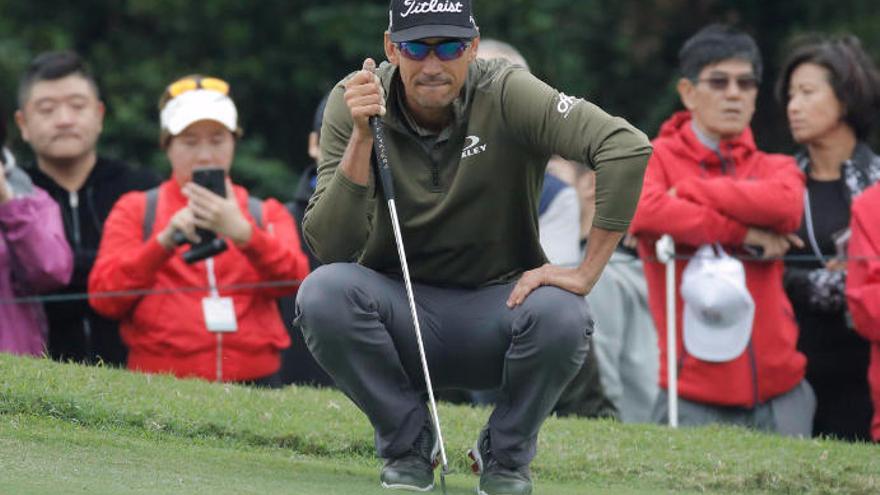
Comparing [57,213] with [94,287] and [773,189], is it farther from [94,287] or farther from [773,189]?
[773,189]

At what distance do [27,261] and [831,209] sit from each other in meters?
4.30

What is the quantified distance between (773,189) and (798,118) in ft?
3.16

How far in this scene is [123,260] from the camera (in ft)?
32.9

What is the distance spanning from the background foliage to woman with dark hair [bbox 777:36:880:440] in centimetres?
679

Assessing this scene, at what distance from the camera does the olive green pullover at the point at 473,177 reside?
7.36m

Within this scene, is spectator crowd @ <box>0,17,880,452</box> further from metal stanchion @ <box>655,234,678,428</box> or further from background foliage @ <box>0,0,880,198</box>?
background foliage @ <box>0,0,880,198</box>

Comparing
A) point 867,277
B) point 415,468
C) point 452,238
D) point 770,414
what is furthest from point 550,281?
point 770,414

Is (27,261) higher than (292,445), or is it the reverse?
(27,261)

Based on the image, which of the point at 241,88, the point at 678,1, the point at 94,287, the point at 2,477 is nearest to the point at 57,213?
the point at 94,287

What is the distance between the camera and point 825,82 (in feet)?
36.0

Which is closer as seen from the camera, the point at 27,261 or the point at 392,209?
the point at 392,209

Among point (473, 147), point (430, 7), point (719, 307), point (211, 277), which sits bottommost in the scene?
point (719, 307)

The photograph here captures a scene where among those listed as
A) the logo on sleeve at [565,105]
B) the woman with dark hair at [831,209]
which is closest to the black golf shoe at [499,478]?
the logo on sleeve at [565,105]

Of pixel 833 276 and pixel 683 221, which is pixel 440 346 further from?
pixel 833 276
